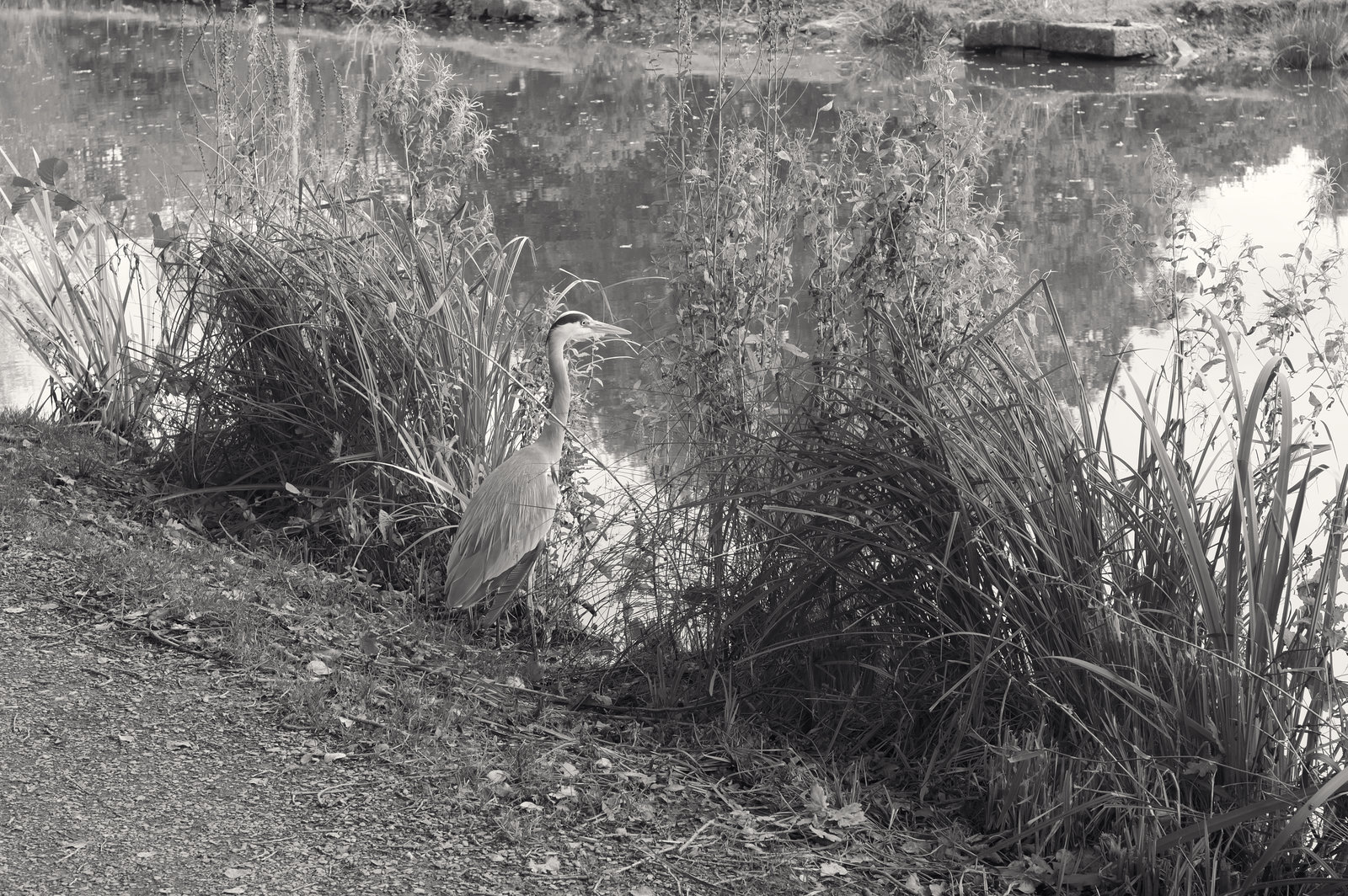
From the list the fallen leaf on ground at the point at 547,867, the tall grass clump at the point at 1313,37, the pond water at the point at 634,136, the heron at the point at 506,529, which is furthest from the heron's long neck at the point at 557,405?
the tall grass clump at the point at 1313,37

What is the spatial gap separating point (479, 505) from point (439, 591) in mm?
608

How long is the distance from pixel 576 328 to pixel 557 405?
33 centimetres

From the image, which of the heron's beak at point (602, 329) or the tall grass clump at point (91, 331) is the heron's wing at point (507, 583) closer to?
the heron's beak at point (602, 329)

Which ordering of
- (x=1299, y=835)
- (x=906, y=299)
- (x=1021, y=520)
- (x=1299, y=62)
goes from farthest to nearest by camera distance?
(x=1299, y=62) < (x=906, y=299) < (x=1021, y=520) < (x=1299, y=835)

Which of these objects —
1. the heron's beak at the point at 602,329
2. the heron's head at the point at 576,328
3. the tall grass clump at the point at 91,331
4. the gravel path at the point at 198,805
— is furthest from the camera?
the tall grass clump at the point at 91,331

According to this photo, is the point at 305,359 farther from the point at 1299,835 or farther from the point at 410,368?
the point at 1299,835

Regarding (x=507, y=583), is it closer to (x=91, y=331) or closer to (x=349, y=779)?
(x=349, y=779)

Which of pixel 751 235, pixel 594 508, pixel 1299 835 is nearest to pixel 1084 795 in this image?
pixel 1299 835

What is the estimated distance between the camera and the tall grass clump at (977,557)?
2.93 m

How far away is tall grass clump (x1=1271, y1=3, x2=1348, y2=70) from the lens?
17672mm

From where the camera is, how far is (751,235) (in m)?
4.27

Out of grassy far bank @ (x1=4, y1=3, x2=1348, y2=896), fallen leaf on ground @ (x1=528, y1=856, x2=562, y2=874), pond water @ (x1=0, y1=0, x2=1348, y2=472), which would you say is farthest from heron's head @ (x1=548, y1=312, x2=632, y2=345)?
fallen leaf on ground @ (x1=528, y1=856, x2=562, y2=874)

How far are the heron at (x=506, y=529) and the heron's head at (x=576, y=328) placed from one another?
0.74 ft

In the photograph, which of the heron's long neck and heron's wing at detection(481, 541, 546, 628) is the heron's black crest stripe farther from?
heron's wing at detection(481, 541, 546, 628)
